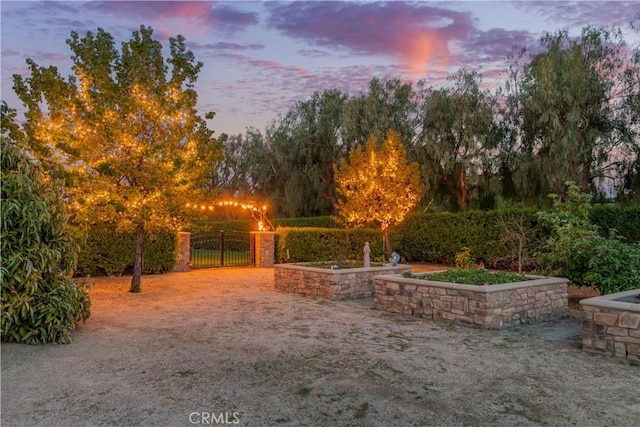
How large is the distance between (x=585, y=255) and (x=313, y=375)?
6.18 metres

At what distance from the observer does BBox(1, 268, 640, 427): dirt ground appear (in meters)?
3.68

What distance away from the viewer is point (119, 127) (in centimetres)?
955

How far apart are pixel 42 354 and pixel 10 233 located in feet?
5.01

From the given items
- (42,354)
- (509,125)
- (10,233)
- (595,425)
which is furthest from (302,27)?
(509,125)

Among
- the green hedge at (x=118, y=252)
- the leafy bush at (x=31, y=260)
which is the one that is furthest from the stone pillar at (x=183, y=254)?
the leafy bush at (x=31, y=260)

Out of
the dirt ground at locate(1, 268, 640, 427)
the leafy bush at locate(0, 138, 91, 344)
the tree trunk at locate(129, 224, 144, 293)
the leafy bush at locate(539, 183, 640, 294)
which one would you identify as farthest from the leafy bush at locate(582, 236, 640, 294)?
the tree trunk at locate(129, 224, 144, 293)

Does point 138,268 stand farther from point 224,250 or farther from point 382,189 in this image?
point 224,250

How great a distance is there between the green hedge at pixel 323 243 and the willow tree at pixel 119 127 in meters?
5.84

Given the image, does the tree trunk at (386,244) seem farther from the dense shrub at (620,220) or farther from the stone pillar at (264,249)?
the dense shrub at (620,220)

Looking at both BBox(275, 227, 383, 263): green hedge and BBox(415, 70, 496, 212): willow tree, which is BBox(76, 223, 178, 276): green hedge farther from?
A: BBox(415, 70, 496, 212): willow tree

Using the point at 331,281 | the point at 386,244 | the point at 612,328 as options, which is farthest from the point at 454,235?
the point at 612,328

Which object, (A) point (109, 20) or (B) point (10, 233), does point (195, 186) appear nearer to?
(A) point (109, 20)

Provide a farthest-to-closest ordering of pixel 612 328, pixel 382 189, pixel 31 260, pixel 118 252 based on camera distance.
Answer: pixel 382 189 < pixel 118 252 < pixel 31 260 < pixel 612 328

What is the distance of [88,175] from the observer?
931 centimetres
